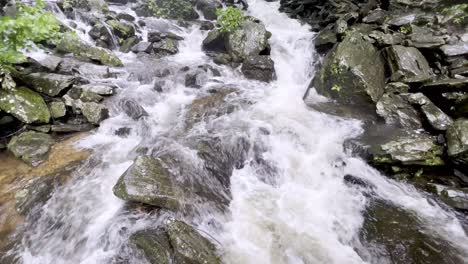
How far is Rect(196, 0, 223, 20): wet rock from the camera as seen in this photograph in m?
15.9

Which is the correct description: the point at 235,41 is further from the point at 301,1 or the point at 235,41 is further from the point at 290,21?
the point at 301,1

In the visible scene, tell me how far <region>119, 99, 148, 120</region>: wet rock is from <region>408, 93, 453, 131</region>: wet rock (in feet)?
22.9

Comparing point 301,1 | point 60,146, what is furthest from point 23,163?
point 301,1

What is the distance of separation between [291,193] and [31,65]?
7528 mm

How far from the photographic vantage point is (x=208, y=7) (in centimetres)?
1606

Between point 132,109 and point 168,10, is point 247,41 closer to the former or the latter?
point 132,109

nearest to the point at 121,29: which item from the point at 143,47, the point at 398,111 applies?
the point at 143,47

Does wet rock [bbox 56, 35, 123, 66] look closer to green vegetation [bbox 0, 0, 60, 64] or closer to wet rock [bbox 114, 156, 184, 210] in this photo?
green vegetation [bbox 0, 0, 60, 64]

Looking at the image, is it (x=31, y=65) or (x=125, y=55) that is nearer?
(x=31, y=65)

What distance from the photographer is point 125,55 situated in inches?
427

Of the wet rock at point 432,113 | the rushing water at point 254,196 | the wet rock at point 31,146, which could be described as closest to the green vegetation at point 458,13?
the wet rock at point 432,113

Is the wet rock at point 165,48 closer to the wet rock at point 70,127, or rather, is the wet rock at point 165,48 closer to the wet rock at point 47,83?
the wet rock at point 47,83

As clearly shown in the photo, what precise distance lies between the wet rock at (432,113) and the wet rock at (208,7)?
477 inches

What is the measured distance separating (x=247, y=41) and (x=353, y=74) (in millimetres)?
4632
